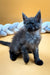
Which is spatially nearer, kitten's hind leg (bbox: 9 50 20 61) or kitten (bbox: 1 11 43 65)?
kitten (bbox: 1 11 43 65)

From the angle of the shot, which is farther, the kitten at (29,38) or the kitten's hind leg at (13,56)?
the kitten's hind leg at (13,56)

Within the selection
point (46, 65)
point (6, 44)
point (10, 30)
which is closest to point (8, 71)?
point (46, 65)

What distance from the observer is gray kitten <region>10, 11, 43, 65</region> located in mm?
638

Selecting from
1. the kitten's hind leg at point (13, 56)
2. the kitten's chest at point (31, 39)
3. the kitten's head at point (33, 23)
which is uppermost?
the kitten's head at point (33, 23)

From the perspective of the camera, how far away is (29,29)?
2.09 feet

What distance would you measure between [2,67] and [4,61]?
0.21 feet

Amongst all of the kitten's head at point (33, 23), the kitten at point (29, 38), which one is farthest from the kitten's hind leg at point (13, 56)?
the kitten's head at point (33, 23)

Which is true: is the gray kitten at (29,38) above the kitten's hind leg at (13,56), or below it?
above

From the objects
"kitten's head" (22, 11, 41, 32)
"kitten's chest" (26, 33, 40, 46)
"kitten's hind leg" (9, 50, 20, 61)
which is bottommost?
"kitten's hind leg" (9, 50, 20, 61)

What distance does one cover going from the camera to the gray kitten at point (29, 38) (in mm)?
638

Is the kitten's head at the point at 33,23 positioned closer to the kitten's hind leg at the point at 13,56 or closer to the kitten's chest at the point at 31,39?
the kitten's chest at the point at 31,39

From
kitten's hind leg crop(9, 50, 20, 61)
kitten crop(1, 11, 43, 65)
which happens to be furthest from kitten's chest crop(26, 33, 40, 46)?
kitten's hind leg crop(9, 50, 20, 61)

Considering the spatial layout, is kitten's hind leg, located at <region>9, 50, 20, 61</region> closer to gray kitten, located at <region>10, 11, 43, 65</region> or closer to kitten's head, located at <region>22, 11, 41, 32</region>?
gray kitten, located at <region>10, 11, 43, 65</region>

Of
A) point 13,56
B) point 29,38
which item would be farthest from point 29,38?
point 13,56
